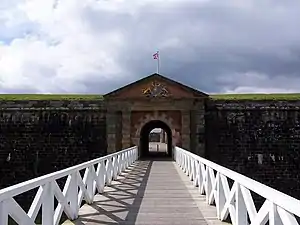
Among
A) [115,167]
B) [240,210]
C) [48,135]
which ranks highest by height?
[48,135]

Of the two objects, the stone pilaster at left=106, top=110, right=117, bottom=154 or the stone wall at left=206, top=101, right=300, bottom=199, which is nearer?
the stone wall at left=206, top=101, right=300, bottom=199

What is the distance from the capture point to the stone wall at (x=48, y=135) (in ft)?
59.9

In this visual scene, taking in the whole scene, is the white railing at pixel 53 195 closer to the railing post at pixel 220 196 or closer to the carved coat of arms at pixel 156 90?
the railing post at pixel 220 196

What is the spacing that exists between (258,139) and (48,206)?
1559 cm

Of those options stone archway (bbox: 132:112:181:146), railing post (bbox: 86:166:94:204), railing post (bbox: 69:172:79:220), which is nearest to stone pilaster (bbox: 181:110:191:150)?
stone archway (bbox: 132:112:181:146)

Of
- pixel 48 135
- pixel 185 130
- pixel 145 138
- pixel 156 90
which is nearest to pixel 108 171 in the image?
pixel 156 90

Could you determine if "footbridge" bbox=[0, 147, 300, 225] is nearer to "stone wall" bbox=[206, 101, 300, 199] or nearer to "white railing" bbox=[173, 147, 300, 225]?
"white railing" bbox=[173, 147, 300, 225]

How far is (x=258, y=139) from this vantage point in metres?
18.2

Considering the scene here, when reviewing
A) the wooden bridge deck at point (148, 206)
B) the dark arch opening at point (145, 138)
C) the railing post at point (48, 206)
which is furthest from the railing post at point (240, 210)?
the dark arch opening at point (145, 138)

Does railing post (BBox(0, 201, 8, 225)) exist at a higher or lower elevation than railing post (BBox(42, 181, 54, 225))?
higher

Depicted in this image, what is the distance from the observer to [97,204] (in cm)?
593

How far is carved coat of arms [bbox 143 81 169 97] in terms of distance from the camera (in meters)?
18.1

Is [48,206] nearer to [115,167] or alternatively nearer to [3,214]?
[3,214]

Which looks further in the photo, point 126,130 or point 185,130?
point 126,130
